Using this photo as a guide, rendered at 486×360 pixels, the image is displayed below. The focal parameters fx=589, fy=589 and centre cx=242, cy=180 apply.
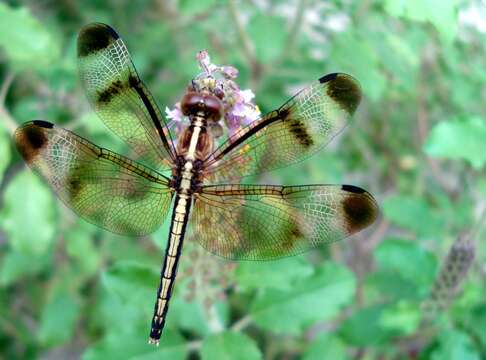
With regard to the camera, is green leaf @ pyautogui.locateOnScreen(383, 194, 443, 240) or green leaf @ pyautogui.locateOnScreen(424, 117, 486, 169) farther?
green leaf @ pyautogui.locateOnScreen(383, 194, 443, 240)

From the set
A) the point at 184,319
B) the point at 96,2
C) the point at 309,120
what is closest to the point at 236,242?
the point at 309,120

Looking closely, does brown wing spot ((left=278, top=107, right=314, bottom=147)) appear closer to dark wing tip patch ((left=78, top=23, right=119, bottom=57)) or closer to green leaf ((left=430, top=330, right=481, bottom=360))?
dark wing tip patch ((left=78, top=23, right=119, bottom=57))

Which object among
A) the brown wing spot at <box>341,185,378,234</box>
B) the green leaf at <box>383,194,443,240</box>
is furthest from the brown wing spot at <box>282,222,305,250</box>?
the green leaf at <box>383,194,443,240</box>

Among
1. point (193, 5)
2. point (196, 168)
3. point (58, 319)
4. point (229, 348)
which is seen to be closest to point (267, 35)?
point (193, 5)

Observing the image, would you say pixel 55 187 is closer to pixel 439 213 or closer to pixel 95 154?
pixel 95 154

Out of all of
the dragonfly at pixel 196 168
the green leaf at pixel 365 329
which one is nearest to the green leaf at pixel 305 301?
the green leaf at pixel 365 329
